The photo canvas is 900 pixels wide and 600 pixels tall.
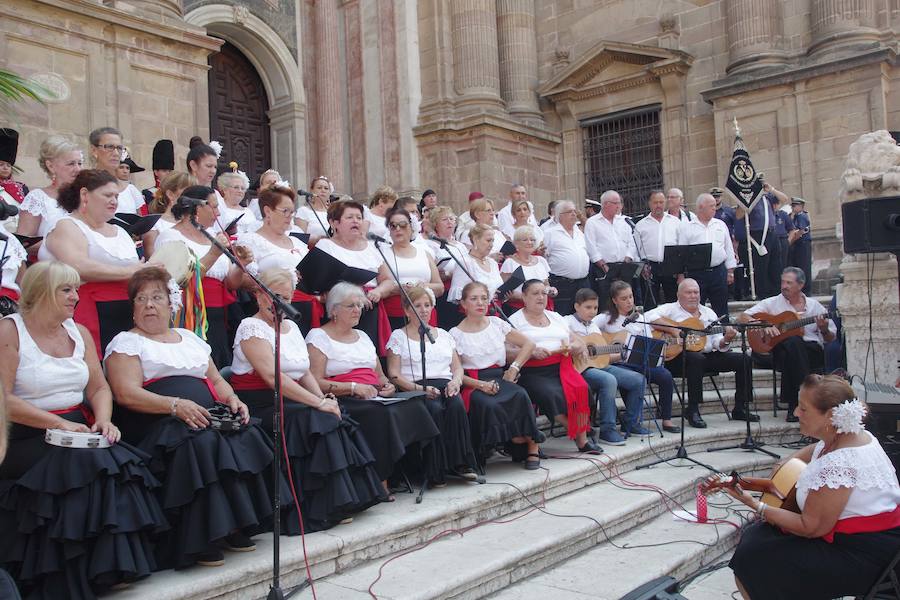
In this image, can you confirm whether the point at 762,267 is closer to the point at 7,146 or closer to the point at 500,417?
the point at 500,417

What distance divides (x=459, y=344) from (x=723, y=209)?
7418mm

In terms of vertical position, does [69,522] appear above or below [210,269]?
below

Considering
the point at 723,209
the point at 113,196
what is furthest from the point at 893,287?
the point at 113,196

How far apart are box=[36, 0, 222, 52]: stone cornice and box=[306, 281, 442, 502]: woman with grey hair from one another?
225 inches

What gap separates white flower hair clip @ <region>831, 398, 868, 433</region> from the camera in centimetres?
392

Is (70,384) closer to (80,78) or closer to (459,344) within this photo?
(459,344)

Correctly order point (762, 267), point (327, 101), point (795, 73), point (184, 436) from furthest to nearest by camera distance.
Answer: point (327, 101), point (795, 73), point (762, 267), point (184, 436)

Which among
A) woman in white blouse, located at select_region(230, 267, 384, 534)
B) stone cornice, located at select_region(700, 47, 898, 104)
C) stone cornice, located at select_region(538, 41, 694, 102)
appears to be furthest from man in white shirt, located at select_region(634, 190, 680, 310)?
woman in white blouse, located at select_region(230, 267, 384, 534)

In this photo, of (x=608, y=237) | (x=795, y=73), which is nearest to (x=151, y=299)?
(x=608, y=237)

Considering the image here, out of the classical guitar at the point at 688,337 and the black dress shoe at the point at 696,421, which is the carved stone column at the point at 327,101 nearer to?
the classical guitar at the point at 688,337

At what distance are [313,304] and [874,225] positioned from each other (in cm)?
447

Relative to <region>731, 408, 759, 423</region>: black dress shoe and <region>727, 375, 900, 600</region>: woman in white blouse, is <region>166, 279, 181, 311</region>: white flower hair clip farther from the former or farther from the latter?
A: <region>731, 408, 759, 423</region>: black dress shoe

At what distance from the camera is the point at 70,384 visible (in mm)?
4012

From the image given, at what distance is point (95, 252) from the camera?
15.4 ft
